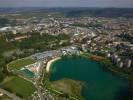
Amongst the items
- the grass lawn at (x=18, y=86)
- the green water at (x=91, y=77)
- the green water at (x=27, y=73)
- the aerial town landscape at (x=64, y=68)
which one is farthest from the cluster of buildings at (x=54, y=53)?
the grass lawn at (x=18, y=86)

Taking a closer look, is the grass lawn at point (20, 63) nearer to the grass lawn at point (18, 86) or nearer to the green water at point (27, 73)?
the green water at point (27, 73)

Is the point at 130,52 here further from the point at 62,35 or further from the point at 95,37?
the point at 62,35

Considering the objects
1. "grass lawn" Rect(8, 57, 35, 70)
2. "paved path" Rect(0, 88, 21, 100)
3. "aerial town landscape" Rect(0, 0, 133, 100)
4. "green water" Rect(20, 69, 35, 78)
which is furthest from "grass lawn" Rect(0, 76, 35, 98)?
"grass lawn" Rect(8, 57, 35, 70)

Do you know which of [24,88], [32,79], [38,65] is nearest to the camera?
[24,88]

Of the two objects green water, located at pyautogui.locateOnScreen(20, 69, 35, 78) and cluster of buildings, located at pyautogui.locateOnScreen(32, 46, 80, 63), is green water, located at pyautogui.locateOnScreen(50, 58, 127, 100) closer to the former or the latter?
cluster of buildings, located at pyautogui.locateOnScreen(32, 46, 80, 63)

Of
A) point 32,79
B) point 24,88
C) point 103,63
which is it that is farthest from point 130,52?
point 24,88

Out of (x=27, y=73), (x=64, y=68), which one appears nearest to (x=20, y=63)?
(x=27, y=73)
